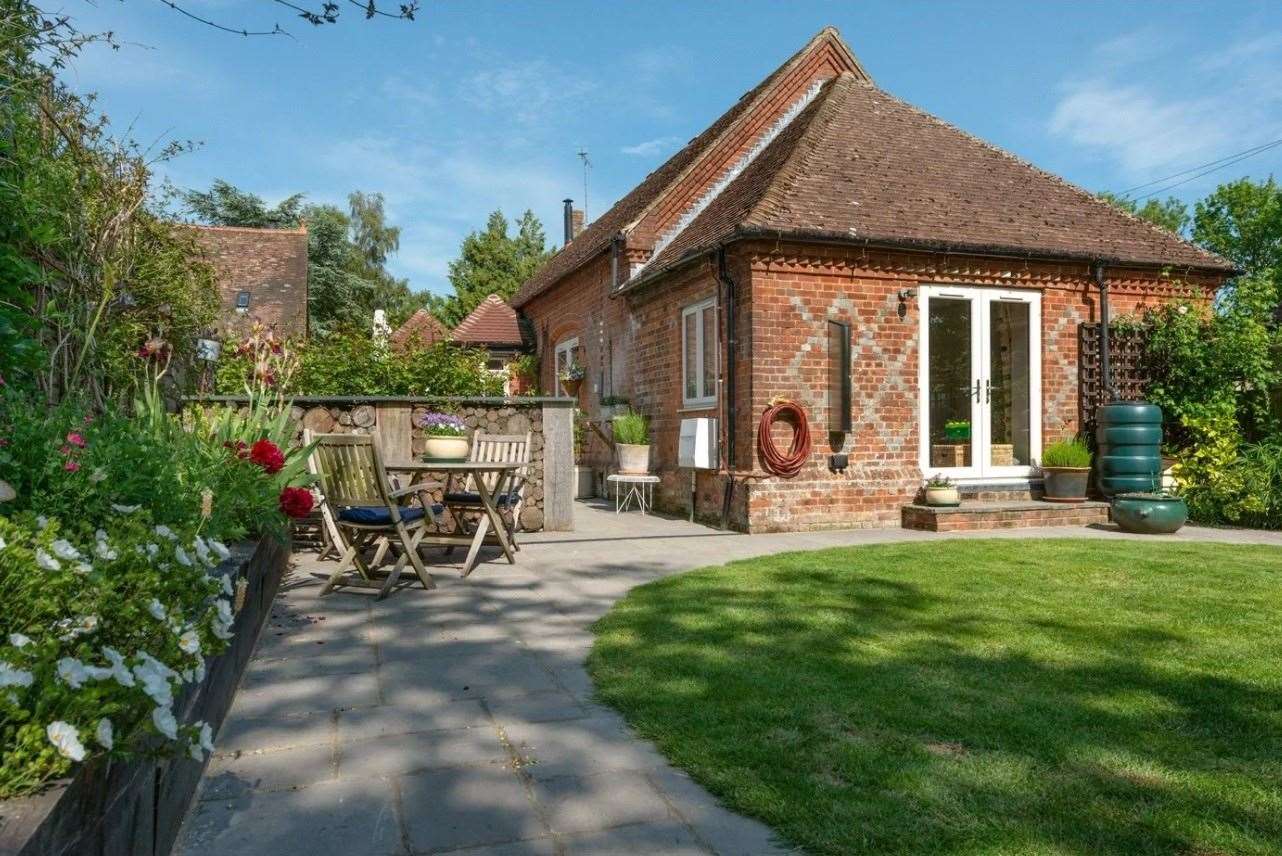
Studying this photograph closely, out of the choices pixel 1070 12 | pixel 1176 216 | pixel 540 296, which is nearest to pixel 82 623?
pixel 1070 12

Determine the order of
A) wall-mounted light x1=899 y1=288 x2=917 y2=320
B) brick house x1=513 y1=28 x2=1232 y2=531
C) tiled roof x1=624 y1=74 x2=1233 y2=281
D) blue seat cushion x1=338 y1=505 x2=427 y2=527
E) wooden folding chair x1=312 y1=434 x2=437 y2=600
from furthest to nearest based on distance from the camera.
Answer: wall-mounted light x1=899 y1=288 x2=917 y2=320
tiled roof x1=624 y1=74 x2=1233 y2=281
brick house x1=513 y1=28 x2=1232 y2=531
blue seat cushion x1=338 y1=505 x2=427 y2=527
wooden folding chair x1=312 y1=434 x2=437 y2=600

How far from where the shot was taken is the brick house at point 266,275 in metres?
24.8

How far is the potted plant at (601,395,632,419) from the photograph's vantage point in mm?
12180

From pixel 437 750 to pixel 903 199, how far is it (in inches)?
353

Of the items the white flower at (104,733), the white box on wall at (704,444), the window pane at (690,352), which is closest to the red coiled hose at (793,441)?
the white box on wall at (704,444)

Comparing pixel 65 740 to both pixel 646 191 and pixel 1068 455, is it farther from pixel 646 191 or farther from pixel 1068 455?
pixel 646 191

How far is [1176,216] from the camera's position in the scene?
42.5 meters

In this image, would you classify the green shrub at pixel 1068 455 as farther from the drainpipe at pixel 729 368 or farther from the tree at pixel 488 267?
the tree at pixel 488 267

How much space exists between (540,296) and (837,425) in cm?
983

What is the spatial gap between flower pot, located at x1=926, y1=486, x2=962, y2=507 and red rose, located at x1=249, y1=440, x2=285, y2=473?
269 inches

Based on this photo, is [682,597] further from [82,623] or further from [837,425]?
[837,425]

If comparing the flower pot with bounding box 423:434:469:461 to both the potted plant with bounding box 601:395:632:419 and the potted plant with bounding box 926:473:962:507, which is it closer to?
the potted plant with bounding box 926:473:962:507

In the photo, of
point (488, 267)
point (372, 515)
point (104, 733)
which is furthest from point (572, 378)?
point (488, 267)

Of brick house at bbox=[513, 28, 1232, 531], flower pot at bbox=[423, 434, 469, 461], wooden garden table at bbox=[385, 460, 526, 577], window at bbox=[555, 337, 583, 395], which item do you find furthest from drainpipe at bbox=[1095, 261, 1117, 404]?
window at bbox=[555, 337, 583, 395]
